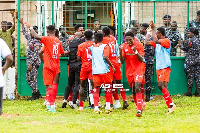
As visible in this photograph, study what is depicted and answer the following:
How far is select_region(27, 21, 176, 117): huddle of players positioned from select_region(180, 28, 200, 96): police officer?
110 inches

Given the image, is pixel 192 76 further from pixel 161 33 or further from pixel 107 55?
pixel 107 55

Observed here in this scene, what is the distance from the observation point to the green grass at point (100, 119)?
29.8ft

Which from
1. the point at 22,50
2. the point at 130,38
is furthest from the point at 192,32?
the point at 22,50

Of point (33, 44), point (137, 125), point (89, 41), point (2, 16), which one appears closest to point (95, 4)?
point (33, 44)

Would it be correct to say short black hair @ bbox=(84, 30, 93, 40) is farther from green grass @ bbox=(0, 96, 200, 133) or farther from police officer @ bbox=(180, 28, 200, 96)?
police officer @ bbox=(180, 28, 200, 96)

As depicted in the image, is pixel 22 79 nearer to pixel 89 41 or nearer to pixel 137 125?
pixel 89 41

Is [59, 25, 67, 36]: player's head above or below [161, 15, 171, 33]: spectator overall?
below

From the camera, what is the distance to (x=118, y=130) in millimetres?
8977

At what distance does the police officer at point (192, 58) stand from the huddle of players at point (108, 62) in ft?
9.18

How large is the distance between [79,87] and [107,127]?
3.50 metres

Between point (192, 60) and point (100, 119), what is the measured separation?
205 inches

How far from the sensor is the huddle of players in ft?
37.5

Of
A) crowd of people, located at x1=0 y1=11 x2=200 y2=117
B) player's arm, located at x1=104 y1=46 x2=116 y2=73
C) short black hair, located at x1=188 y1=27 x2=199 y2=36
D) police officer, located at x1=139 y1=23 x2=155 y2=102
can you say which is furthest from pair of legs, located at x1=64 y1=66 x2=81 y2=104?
short black hair, located at x1=188 y1=27 x2=199 y2=36

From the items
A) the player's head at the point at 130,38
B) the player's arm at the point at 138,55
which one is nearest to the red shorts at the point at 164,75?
the player's arm at the point at 138,55
